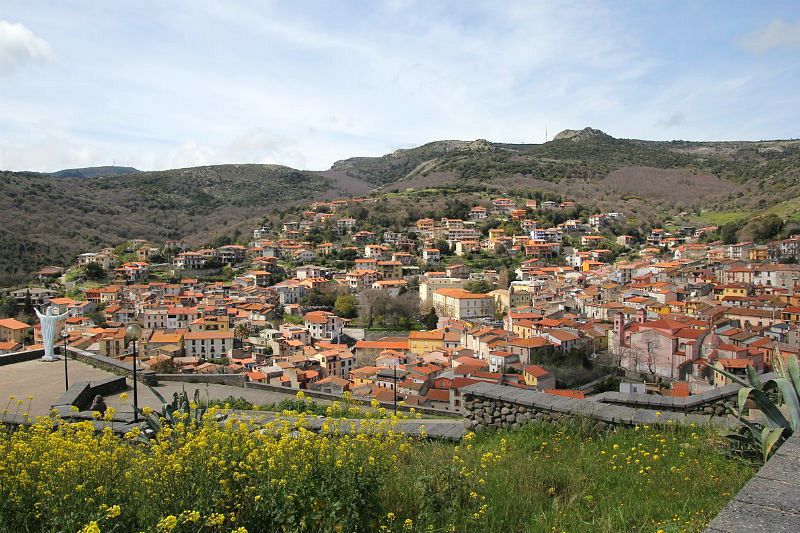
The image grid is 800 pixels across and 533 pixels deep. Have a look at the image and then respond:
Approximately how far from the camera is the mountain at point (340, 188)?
6184 cm

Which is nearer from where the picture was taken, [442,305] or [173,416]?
[173,416]

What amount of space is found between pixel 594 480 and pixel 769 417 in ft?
3.61

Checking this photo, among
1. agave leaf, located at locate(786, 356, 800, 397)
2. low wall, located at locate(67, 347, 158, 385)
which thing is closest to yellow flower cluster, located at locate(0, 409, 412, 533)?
agave leaf, located at locate(786, 356, 800, 397)

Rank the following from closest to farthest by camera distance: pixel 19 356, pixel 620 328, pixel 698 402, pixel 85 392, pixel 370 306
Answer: pixel 698 402, pixel 85 392, pixel 19 356, pixel 620 328, pixel 370 306

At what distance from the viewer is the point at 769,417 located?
3.35 metres

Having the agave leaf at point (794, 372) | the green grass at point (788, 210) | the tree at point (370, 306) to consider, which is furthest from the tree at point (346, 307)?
the agave leaf at point (794, 372)

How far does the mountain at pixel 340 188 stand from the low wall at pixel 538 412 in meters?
52.2

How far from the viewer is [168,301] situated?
41.8 m

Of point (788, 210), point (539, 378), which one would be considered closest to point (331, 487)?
point (539, 378)

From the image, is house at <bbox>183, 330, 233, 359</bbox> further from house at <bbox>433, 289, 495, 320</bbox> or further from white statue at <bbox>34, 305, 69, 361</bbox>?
white statue at <bbox>34, 305, 69, 361</bbox>

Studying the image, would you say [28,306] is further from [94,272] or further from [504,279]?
[504,279]

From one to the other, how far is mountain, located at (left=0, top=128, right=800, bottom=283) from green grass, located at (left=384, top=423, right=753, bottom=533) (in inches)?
2095

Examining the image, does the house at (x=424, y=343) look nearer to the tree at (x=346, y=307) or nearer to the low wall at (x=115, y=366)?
the tree at (x=346, y=307)

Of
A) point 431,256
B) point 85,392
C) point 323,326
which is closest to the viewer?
point 85,392
